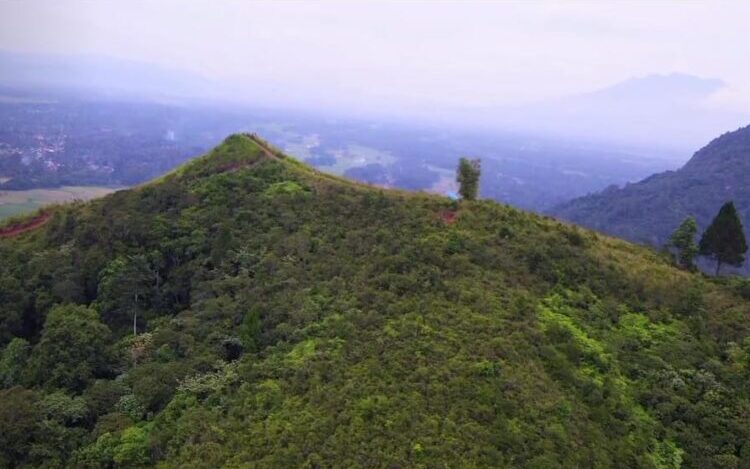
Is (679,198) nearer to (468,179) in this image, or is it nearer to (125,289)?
(468,179)

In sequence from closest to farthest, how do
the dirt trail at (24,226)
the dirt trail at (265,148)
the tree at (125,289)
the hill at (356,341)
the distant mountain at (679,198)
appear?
the hill at (356,341) < the tree at (125,289) < the dirt trail at (24,226) < the dirt trail at (265,148) < the distant mountain at (679,198)

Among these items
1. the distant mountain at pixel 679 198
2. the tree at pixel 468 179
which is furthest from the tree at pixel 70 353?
the distant mountain at pixel 679 198

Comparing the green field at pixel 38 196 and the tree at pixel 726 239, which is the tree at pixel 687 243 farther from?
the green field at pixel 38 196

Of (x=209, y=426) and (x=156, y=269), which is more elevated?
(x=156, y=269)

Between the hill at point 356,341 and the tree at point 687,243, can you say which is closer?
the hill at point 356,341

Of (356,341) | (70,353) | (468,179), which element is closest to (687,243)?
(468,179)

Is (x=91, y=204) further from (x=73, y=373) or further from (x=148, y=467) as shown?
(x=148, y=467)

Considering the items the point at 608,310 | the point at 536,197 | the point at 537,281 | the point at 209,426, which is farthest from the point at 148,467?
the point at 536,197
